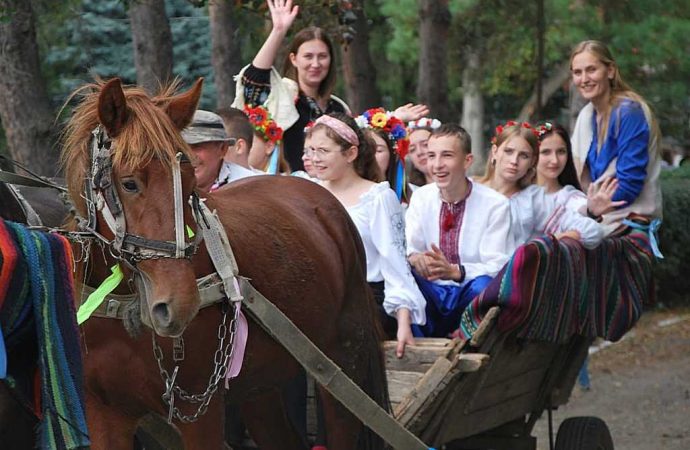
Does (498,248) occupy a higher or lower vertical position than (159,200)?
lower

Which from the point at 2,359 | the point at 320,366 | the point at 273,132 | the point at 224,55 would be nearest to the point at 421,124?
the point at 273,132

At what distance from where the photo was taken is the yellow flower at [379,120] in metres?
6.94

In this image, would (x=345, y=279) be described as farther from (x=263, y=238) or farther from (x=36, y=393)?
(x=36, y=393)

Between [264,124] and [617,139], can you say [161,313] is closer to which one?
Result: [264,124]

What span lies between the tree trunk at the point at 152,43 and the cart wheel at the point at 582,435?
4.30 meters

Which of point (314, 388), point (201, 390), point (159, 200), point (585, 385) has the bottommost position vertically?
point (585, 385)

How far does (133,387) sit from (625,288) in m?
3.01

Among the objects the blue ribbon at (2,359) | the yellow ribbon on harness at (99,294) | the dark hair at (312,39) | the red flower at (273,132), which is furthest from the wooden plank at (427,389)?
the blue ribbon at (2,359)

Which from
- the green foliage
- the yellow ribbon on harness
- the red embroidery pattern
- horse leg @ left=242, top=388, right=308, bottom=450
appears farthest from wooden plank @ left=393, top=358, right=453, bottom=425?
the green foliage

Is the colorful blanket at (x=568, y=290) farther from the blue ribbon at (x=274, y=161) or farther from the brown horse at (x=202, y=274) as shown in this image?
the blue ribbon at (x=274, y=161)

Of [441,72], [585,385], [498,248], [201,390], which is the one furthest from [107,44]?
[201,390]

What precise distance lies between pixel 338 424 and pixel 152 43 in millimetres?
4677

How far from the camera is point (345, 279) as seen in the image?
535cm

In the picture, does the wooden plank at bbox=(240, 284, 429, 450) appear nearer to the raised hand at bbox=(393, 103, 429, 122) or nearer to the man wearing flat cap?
the man wearing flat cap
